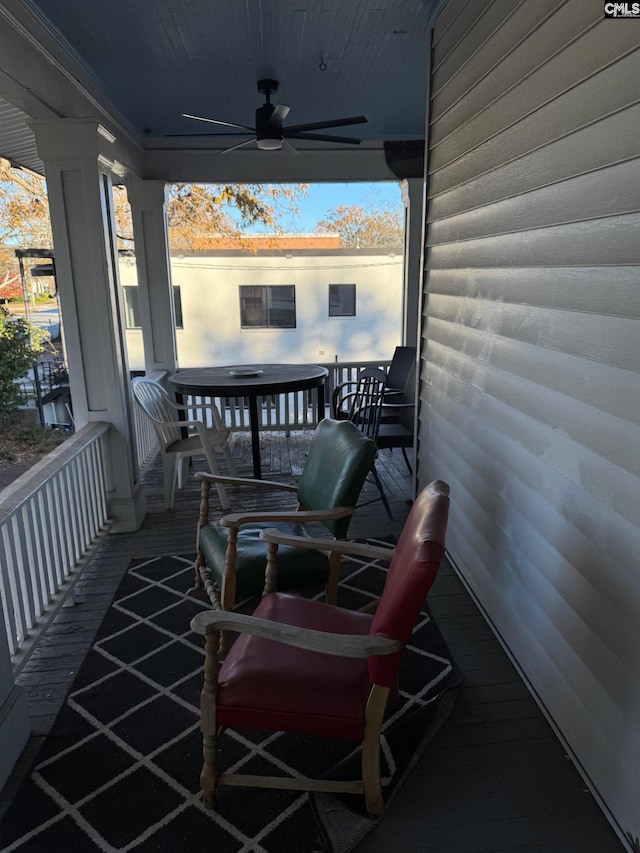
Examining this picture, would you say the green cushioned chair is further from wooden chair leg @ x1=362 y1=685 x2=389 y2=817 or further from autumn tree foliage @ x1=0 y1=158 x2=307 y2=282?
autumn tree foliage @ x1=0 y1=158 x2=307 y2=282

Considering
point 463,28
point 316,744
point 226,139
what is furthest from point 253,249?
point 316,744

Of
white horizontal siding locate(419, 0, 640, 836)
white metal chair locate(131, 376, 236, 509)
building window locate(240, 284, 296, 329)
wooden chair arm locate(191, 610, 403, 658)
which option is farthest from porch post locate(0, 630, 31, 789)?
building window locate(240, 284, 296, 329)

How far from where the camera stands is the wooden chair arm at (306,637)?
4.40 feet

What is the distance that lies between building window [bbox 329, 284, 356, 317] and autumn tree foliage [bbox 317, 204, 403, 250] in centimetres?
195

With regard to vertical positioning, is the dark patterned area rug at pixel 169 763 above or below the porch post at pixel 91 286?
below

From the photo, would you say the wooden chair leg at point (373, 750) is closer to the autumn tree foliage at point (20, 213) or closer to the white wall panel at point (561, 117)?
the white wall panel at point (561, 117)

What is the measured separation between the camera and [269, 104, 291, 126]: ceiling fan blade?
3.35 metres

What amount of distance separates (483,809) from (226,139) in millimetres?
5097

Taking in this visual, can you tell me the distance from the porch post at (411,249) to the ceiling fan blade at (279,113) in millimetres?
1918

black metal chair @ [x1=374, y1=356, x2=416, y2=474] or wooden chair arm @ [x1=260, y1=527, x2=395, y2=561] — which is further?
black metal chair @ [x1=374, y1=356, x2=416, y2=474]

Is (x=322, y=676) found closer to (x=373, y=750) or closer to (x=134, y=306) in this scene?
(x=373, y=750)

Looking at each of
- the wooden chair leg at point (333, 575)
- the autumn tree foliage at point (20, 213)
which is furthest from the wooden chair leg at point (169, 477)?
the autumn tree foliage at point (20, 213)

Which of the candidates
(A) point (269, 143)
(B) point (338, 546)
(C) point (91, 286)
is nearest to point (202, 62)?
(A) point (269, 143)

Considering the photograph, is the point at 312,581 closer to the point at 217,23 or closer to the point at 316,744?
the point at 316,744
